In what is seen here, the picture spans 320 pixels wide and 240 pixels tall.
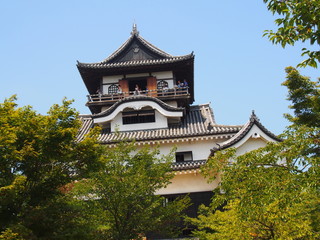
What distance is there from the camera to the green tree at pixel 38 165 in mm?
9516

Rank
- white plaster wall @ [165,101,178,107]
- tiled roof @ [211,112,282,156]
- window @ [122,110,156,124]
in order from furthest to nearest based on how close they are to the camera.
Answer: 1. white plaster wall @ [165,101,178,107]
2. window @ [122,110,156,124]
3. tiled roof @ [211,112,282,156]

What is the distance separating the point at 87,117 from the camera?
85.2 ft

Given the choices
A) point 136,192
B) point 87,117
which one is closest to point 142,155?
point 136,192

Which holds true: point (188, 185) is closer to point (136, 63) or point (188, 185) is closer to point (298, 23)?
point (136, 63)

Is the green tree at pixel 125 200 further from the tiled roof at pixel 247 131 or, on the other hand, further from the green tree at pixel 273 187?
the tiled roof at pixel 247 131

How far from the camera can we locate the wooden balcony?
931 inches

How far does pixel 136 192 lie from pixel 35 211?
3.66 meters

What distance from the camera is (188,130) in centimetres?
2170

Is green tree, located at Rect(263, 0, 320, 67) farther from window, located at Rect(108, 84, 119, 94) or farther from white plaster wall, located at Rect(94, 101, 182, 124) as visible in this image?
window, located at Rect(108, 84, 119, 94)

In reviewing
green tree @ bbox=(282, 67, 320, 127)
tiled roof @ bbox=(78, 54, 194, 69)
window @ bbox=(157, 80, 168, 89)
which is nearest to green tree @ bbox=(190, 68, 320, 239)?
green tree @ bbox=(282, 67, 320, 127)

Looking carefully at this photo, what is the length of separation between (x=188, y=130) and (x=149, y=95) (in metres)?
4.25

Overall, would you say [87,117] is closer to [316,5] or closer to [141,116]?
[141,116]

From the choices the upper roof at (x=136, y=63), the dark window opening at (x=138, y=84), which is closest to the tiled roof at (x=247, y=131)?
the upper roof at (x=136, y=63)

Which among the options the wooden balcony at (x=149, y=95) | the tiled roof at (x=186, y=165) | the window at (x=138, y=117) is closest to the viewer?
the tiled roof at (x=186, y=165)
